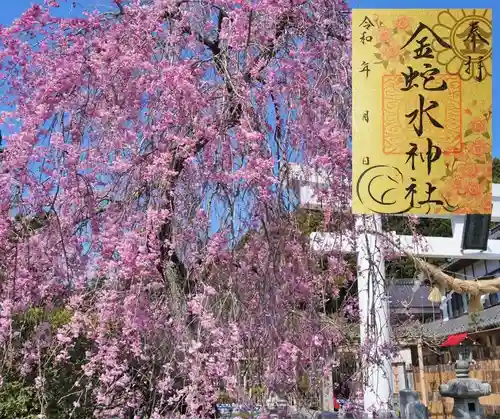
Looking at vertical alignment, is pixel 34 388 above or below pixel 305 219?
below

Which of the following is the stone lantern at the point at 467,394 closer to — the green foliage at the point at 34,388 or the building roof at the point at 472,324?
the green foliage at the point at 34,388

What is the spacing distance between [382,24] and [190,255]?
1534mm

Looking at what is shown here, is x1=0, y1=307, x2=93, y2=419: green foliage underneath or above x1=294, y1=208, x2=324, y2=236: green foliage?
underneath

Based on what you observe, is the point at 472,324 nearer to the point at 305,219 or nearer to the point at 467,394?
the point at 467,394

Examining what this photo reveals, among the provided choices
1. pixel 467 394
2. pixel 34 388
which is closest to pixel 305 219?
pixel 34 388

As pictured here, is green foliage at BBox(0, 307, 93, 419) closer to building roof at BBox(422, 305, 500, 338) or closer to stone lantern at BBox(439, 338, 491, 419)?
stone lantern at BBox(439, 338, 491, 419)

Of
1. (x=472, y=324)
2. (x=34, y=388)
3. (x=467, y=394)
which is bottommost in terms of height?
(x=467, y=394)

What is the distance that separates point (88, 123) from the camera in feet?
10.9

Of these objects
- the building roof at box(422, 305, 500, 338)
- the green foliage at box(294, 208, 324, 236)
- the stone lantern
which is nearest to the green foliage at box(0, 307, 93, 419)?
the green foliage at box(294, 208, 324, 236)

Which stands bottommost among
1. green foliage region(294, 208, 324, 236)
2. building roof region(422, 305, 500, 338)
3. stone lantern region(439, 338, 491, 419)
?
stone lantern region(439, 338, 491, 419)

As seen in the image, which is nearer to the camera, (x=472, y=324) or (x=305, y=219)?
(x=305, y=219)

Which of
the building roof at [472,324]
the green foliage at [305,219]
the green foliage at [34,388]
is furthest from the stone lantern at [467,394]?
the building roof at [472,324]

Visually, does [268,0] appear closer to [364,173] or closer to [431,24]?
[431,24]

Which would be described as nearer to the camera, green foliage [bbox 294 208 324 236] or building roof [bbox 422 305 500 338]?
green foliage [bbox 294 208 324 236]
